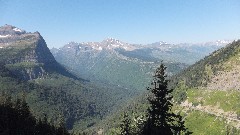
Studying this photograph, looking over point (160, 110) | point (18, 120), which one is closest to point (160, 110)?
point (160, 110)

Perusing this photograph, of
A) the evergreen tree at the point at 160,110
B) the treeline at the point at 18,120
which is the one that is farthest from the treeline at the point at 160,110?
the treeline at the point at 18,120

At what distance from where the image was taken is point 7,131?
168 metres

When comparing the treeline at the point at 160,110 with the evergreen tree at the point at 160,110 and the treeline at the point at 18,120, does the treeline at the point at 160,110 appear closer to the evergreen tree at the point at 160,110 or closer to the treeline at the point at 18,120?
the evergreen tree at the point at 160,110

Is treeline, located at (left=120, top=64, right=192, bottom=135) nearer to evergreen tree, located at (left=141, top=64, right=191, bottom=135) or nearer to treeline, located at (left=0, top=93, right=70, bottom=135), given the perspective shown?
evergreen tree, located at (left=141, top=64, right=191, bottom=135)

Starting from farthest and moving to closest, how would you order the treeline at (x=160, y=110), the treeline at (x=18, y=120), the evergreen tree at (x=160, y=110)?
the treeline at (x=18, y=120) < the evergreen tree at (x=160, y=110) < the treeline at (x=160, y=110)

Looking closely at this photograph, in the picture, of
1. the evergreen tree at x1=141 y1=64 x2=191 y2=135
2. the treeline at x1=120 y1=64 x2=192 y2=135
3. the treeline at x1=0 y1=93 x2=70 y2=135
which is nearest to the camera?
the treeline at x1=120 y1=64 x2=192 y2=135

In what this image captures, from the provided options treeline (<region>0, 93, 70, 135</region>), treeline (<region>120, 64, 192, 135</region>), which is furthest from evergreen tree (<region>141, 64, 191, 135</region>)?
treeline (<region>0, 93, 70, 135</region>)

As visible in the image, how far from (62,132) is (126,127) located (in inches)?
4714

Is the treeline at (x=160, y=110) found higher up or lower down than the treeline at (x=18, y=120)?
higher up

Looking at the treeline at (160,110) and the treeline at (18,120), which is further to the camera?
the treeline at (18,120)

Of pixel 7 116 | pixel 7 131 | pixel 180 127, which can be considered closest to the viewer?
pixel 180 127

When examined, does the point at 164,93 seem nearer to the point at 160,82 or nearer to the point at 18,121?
the point at 160,82

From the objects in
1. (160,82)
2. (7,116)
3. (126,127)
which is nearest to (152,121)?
(160,82)

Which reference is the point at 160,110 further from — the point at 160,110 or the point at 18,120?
the point at 18,120
